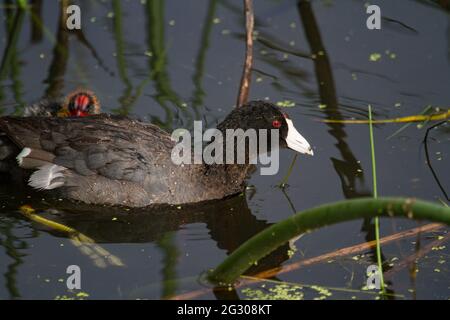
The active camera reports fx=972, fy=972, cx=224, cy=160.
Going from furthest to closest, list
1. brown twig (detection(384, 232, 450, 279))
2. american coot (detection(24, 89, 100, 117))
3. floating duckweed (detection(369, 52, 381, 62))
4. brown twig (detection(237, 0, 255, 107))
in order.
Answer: floating duckweed (detection(369, 52, 381, 62)), american coot (detection(24, 89, 100, 117)), brown twig (detection(237, 0, 255, 107)), brown twig (detection(384, 232, 450, 279))

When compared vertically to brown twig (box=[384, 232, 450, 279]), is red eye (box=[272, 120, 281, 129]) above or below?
above

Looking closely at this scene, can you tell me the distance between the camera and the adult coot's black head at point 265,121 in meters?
7.36

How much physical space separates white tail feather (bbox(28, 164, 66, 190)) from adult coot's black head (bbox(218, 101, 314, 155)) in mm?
1291

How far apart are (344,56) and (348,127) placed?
1.10 m

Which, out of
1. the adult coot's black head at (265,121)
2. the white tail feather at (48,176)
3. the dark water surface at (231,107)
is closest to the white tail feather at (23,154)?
the white tail feather at (48,176)

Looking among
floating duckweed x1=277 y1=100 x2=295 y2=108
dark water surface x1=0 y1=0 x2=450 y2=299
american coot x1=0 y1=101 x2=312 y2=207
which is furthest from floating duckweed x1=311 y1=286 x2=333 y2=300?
floating duckweed x1=277 y1=100 x2=295 y2=108

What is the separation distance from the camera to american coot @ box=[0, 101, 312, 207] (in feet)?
23.5

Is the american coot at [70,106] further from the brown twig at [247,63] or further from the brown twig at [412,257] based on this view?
the brown twig at [412,257]

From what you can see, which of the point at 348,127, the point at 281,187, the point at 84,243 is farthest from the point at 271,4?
the point at 84,243

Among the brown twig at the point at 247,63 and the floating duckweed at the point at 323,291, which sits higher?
the brown twig at the point at 247,63

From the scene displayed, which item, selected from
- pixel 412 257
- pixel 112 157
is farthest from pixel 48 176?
pixel 412 257

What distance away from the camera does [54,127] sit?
729 centimetres

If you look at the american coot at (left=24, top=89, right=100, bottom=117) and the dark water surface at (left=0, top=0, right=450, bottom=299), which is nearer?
the dark water surface at (left=0, top=0, right=450, bottom=299)

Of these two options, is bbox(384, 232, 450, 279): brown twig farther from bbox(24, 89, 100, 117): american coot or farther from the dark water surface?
bbox(24, 89, 100, 117): american coot
